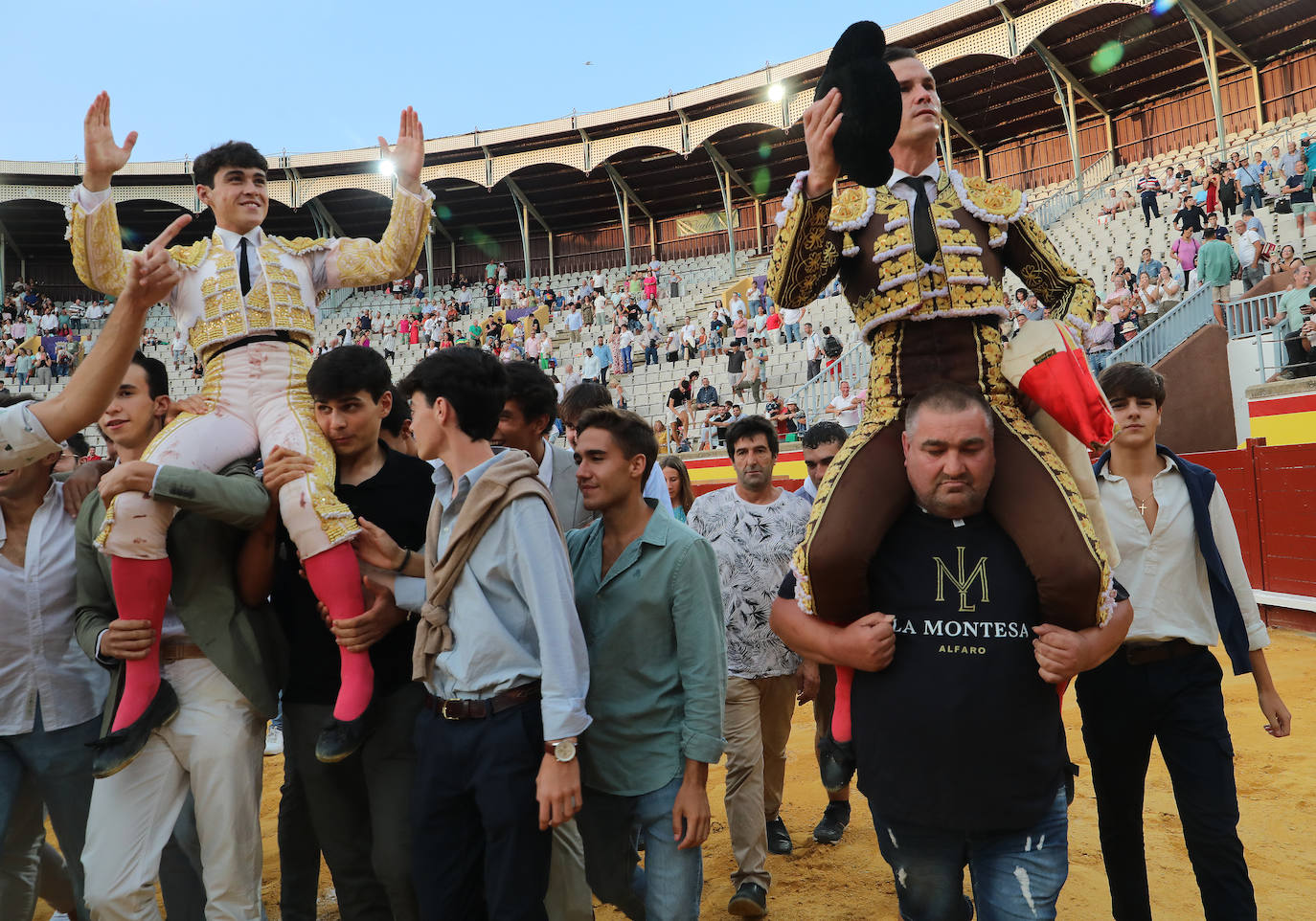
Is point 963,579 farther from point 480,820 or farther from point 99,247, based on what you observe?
point 99,247

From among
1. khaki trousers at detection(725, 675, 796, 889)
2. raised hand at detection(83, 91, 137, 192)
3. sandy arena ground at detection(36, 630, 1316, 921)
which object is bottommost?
sandy arena ground at detection(36, 630, 1316, 921)

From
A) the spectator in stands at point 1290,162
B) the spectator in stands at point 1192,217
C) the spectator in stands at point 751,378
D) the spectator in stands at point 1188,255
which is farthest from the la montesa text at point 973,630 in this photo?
the spectator in stands at point 1290,162

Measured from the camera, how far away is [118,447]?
272cm

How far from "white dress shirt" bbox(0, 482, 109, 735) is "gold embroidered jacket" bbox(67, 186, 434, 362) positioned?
2.46ft

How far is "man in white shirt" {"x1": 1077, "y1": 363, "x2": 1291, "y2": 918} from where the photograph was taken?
7.89 feet

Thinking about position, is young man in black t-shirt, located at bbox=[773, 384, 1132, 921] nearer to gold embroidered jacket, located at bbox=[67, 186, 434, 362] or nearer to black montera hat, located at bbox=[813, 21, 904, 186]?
black montera hat, located at bbox=[813, 21, 904, 186]

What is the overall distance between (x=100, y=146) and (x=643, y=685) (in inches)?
81.5

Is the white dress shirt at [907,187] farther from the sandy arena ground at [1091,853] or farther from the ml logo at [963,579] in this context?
the sandy arena ground at [1091,853]

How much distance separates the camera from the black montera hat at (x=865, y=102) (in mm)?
1831

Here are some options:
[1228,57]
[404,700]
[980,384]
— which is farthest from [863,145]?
[1228,57]

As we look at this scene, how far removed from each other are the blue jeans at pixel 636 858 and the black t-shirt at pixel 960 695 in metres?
0.65

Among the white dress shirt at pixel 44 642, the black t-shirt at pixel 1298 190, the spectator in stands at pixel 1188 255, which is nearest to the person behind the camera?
the white dress shirt at pixel 44 642

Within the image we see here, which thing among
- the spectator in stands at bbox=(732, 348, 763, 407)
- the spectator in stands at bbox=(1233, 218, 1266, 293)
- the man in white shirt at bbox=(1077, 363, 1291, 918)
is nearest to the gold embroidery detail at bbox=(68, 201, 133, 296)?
the man in white shirt at bbox=(1077, 363, 1291, 918)

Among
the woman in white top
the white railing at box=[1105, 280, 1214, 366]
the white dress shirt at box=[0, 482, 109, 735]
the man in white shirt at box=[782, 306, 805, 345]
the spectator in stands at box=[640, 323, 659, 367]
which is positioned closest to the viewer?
the white dress shirt at box=[0, 482, 109, 735]
